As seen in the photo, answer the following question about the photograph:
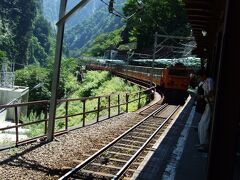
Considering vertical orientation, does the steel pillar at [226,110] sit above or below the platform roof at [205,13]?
below

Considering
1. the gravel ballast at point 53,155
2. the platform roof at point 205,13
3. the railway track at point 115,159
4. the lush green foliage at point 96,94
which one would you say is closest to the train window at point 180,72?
the lush green foliage at point 96,94

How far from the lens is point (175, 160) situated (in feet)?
33.6

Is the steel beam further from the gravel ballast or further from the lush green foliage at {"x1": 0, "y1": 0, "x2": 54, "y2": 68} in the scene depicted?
the lush green foliage at {"x1": 0, "y1": 0, "x2": 54, "y2": 68}

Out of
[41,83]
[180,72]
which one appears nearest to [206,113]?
[180,72]

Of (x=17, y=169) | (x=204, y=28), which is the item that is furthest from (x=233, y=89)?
(x=204, y=28)

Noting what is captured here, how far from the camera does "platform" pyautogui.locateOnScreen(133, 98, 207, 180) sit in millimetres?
8867

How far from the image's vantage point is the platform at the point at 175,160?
8.87 m

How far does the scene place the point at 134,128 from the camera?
52.1ft

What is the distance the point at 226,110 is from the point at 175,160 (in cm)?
605

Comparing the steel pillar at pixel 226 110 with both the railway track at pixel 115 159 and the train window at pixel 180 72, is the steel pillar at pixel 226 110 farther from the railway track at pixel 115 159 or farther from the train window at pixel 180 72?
the train window at pixel 180 72

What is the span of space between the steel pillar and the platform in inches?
142

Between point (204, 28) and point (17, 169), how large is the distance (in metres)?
10.3

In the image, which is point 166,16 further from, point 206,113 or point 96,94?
point 206,113

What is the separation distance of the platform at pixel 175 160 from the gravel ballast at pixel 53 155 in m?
1.56
